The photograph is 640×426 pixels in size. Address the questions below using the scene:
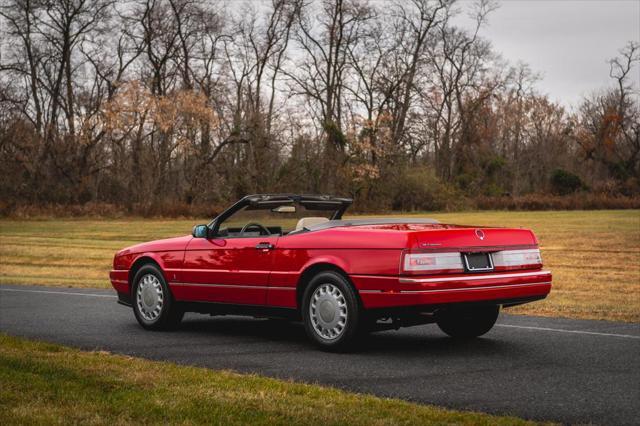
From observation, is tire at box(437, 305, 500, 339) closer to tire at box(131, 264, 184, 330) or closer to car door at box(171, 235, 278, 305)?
car door at box(171, 235, 278, 305)

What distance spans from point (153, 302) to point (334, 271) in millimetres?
2801

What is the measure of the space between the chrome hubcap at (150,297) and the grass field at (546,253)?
547 cm

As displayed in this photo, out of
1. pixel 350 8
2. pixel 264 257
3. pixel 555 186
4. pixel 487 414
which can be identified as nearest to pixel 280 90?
pixel 350 8

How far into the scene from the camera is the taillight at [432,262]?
24.8 feet

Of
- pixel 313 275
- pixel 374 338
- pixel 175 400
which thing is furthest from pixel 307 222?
pixel 175 400

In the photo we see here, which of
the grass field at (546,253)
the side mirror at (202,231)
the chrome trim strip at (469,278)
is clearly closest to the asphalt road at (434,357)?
the chrome trim strip at (469,278)

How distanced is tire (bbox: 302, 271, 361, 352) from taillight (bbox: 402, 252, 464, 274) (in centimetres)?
62

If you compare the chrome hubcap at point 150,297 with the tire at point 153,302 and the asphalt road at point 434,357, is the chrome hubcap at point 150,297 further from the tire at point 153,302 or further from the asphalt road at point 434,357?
the asphalt road at point 434,357

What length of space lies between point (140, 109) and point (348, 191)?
12.2m

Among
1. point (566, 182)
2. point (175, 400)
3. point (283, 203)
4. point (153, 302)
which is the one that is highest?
point (566, 182)

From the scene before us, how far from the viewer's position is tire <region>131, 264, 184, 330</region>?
986 cm

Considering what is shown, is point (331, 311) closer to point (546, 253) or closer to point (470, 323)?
point (470, 323)

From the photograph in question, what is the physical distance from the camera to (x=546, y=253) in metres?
25.4

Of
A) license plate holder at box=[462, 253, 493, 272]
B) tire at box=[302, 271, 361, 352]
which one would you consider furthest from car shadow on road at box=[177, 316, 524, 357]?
license plate holder at box=[462, 253, 493, 272]
